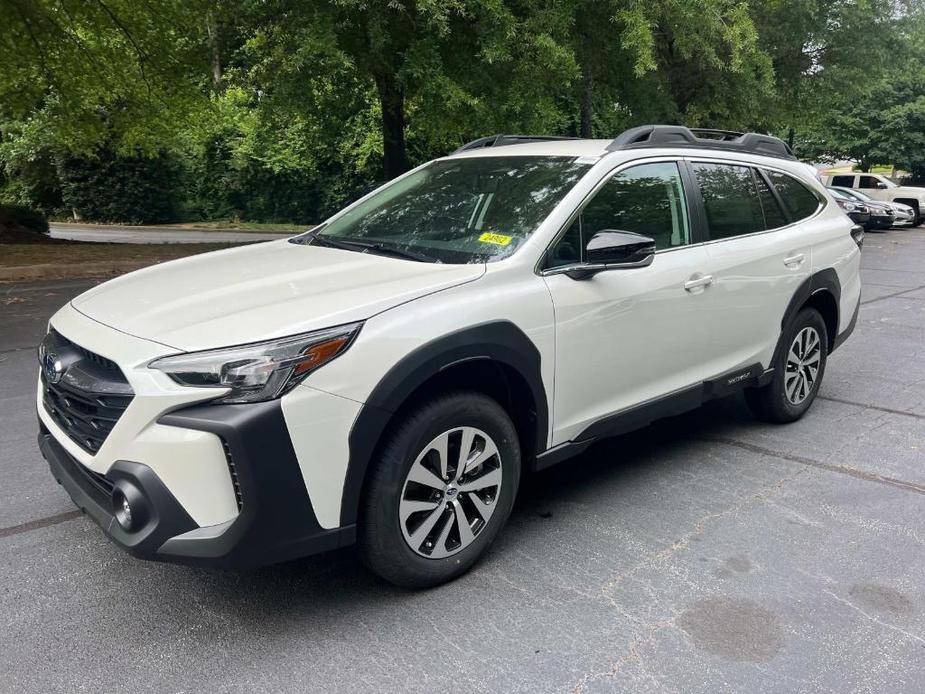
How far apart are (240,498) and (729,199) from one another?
3.29m

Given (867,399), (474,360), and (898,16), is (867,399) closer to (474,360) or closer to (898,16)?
(474,360)

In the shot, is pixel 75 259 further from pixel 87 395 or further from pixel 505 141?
pixel 87 395

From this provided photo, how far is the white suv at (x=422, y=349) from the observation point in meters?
2.60

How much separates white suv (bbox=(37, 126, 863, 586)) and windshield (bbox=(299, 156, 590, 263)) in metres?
0.02

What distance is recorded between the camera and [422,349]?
293 centimetres

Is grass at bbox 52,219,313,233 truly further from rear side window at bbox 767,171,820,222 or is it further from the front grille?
the front grille

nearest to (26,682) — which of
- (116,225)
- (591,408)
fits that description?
(591,408)

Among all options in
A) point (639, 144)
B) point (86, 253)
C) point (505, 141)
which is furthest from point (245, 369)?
point (86, 253)

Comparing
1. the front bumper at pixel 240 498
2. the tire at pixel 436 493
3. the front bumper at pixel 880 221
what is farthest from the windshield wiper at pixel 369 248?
the front bumper at pixel 880 221

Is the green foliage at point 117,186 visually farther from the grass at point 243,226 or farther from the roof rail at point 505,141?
the roof rail at point 505,141

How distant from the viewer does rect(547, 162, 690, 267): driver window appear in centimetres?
366

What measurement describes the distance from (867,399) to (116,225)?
27473mm

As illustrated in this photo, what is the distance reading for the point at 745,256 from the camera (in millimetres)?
4504

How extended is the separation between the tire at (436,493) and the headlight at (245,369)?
0.50 metres
